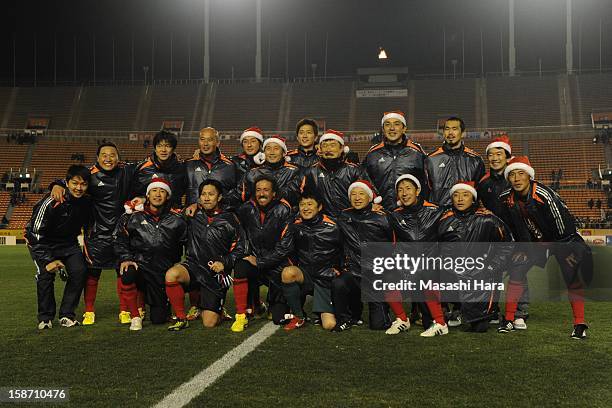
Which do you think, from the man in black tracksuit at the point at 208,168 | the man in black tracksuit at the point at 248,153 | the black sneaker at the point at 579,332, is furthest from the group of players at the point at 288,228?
the man in black tracksuit at the point at 248,153

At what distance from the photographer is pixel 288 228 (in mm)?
5648

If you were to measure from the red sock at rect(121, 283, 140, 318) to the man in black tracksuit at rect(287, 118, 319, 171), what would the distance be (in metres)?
2.13

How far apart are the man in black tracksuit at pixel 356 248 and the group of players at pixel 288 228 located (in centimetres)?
1

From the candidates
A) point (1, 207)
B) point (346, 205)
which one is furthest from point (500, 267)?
point (1, 207)

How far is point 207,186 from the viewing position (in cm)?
574

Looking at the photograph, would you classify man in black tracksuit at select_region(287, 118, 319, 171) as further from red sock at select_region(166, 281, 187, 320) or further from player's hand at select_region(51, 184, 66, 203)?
player's hand at select_region(51, 184, 66, 203)

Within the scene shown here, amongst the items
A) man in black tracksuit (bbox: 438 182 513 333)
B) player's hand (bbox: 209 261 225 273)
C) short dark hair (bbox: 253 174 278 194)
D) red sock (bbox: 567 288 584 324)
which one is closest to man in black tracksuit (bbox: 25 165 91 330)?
player's hand (bbox: 209 261 225 273)

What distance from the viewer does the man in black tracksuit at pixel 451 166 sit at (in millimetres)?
6008

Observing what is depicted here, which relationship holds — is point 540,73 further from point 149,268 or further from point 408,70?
point 149,268

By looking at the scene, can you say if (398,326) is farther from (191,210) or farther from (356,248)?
(191,210)

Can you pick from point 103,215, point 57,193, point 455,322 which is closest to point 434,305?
point 455,322

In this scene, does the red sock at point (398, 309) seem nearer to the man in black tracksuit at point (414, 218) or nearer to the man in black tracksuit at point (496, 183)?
the man in black tracksuit at point (414, 218)

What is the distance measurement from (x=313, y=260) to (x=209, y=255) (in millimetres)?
995

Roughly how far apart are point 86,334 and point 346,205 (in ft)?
8.88
